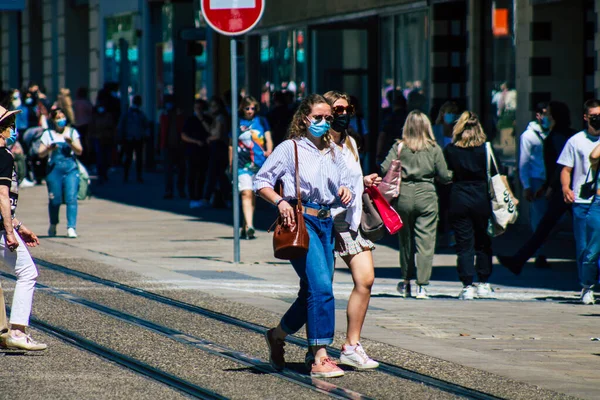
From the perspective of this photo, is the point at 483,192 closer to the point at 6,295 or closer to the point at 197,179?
the point at 6,295

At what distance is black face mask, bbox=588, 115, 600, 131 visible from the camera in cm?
1228

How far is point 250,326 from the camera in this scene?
10.3 m

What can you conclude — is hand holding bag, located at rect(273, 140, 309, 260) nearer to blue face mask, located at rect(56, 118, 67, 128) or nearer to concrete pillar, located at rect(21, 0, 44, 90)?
blue face mask, located at rect(56, 118, 67, 128)

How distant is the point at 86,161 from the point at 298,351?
24844 millimetres

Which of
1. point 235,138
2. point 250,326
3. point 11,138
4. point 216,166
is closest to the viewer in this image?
point 11,138

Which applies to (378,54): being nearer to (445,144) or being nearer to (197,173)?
(197,173)

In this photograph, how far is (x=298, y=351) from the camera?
9328mm

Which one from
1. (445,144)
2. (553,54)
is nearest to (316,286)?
(445,144)

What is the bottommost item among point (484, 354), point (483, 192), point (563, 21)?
point (484, 354)

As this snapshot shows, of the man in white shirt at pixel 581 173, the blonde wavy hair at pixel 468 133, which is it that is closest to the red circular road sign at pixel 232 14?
the blonde wavy hair at pixel 468 133

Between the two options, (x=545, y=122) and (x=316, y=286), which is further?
(x=545, y=122)

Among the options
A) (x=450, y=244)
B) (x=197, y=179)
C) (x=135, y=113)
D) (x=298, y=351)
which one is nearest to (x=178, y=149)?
(x=197, y=179)

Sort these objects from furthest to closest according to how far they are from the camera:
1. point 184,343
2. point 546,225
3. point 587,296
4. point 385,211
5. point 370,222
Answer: point 546,225
point 587,296
point 184,343
point 385,211
point 370,222

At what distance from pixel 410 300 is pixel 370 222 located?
352cm
